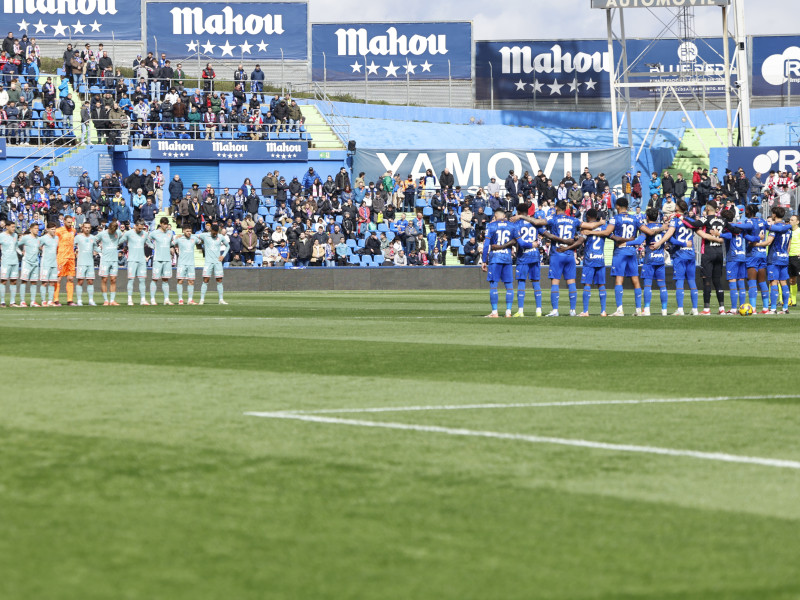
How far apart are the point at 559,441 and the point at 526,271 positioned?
1358 centimetres

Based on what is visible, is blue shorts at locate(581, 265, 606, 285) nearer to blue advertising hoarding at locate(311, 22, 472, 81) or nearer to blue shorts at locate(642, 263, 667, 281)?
blue shorts at locate(642, 263, 667, 281)

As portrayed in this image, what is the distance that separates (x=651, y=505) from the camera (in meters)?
4.88

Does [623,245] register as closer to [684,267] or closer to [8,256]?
[684,267]

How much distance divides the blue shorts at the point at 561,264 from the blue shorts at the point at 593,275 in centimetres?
24

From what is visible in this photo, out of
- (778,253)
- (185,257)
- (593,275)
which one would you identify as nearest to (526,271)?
(593,275)

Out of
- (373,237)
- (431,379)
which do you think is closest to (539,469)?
(431,379)

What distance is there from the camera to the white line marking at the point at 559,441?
5914mm

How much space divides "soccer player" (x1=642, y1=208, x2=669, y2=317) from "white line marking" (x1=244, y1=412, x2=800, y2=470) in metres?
13.8

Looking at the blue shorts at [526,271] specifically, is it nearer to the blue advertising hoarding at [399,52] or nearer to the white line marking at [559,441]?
the white line marking at [559,441]


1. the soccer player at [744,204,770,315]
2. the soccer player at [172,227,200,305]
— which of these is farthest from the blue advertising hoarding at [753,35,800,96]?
the soccer player at [172,227,200,305]

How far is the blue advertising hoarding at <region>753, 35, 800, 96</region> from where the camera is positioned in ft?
205

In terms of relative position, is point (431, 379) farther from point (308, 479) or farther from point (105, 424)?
point (308, 479)

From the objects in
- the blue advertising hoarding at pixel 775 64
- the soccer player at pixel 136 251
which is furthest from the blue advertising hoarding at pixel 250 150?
the blue advertising hoarding at pixel 775 64

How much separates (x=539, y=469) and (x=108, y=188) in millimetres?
38678
